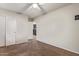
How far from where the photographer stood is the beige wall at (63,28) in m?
2.71

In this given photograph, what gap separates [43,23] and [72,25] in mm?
1508

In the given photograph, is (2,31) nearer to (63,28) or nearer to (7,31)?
(7,31)

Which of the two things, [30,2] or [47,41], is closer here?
[30,2]

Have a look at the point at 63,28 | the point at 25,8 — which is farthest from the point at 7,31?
the point at 63,28

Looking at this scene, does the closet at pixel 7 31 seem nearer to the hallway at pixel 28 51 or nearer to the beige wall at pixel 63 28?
the hallway at pixel 28 51

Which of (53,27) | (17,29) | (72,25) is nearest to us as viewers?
(17,29)

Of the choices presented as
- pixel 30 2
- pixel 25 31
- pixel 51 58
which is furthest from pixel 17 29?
pixel 51 58

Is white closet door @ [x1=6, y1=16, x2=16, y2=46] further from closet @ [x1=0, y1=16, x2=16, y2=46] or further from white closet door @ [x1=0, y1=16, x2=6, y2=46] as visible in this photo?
white closet door @ [x1=0, y1=16, x2=6, y2=46]

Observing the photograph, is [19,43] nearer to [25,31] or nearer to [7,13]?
[25,31]

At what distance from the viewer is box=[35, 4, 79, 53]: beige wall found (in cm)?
271

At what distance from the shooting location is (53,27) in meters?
3.46

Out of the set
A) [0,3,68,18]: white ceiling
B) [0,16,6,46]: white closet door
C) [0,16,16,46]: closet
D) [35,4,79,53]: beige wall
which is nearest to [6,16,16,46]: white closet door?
[0,16,16,46]: closet

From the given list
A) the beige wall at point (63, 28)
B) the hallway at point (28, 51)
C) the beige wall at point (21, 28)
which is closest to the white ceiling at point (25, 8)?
the beige wall at point (21, 28)

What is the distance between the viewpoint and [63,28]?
3.09m
